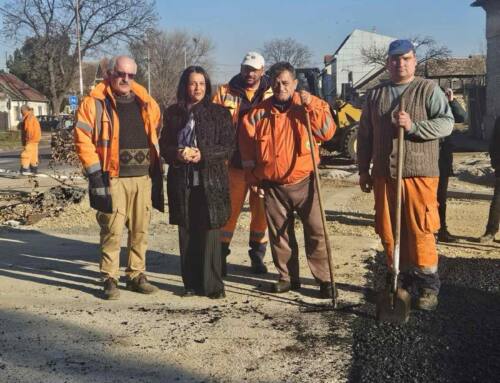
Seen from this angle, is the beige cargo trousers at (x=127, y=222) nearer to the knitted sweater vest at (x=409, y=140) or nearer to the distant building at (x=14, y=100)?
the knitted sweater vest at (x=409, y=140)

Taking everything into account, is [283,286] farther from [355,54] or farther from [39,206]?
[355,54]

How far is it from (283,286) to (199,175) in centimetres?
118

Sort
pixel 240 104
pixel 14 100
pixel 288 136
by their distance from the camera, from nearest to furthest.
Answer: pixel 288 136 → pixel 240 104 → pixel 14 100

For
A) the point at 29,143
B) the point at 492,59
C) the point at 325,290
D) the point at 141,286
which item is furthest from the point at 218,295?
the point at 492,59

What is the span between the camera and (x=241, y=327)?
4.46 m

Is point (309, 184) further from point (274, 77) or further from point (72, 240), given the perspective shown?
point (72, 240)

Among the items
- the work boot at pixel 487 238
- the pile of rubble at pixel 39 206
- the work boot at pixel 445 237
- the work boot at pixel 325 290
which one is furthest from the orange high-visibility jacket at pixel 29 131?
the work boot at pixel 325 290

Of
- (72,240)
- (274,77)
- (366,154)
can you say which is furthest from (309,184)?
(72,240)

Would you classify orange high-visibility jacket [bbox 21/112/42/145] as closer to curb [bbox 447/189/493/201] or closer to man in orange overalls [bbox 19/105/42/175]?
man in orange overalls [bbox 19/105/42/175]

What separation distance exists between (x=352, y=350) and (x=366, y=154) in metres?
1.62

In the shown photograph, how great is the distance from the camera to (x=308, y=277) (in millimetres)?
5859

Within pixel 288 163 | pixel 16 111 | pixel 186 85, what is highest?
pixel 16 111

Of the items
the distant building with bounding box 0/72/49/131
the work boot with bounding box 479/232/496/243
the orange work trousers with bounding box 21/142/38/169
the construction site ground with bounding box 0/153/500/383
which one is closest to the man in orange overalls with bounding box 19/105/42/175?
the orange work trousers with bounding box 21/142/38/169

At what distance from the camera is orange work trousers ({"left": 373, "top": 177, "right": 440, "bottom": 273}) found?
460cm
